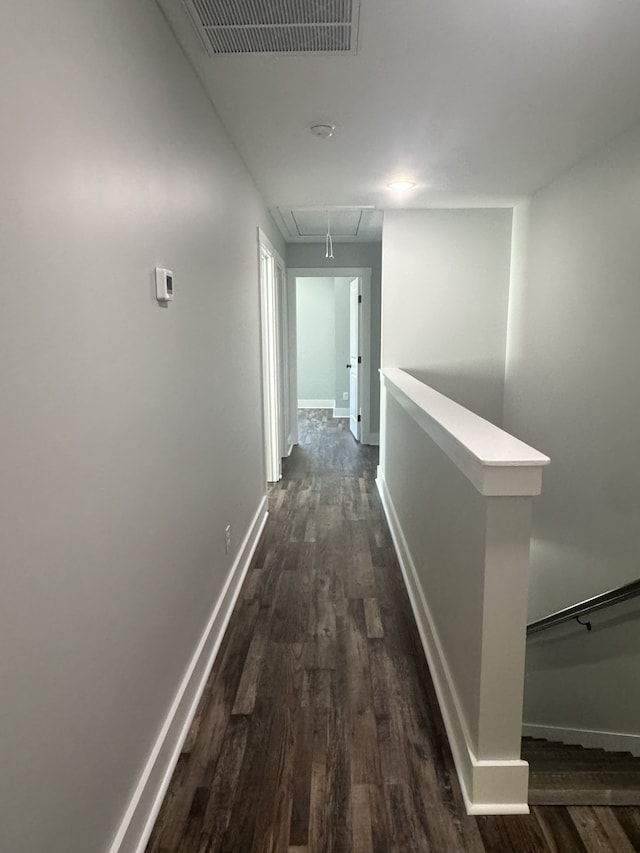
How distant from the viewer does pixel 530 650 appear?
356cm

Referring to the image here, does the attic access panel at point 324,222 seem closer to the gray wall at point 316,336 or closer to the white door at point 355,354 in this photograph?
the white door at point 355,354

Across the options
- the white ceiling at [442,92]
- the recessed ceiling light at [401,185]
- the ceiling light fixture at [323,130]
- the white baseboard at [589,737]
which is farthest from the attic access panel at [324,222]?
the white baseboard at [589,737]

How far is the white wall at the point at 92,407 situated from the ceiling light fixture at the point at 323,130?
0.62 meters

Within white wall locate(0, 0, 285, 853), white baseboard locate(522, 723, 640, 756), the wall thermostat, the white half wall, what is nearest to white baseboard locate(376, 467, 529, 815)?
the white half wall

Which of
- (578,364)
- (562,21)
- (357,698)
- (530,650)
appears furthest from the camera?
(530,650)

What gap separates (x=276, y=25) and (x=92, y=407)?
1.34m

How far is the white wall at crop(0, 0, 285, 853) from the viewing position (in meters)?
0.92

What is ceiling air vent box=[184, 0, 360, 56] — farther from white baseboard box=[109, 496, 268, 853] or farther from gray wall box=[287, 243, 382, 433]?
gray wall box=[287, 243, 382, 433]

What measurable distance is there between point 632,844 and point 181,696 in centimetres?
139

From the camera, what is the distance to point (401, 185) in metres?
3.55

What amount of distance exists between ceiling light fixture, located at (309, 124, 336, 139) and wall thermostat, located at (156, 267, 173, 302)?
129 cm

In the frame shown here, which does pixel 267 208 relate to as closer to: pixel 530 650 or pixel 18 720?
pixel 530 650

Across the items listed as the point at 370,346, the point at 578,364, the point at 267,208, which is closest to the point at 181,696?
the point at 578,364

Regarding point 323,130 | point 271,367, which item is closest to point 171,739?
point 323,130
